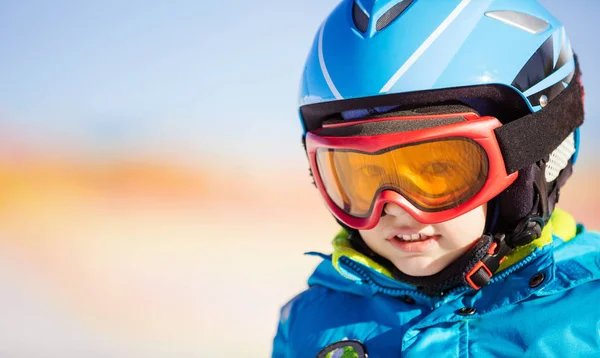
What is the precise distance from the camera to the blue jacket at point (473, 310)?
1.58 m

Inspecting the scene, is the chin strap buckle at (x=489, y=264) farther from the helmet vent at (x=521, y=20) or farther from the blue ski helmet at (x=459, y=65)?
the helmet vent at (x=521, y=20)

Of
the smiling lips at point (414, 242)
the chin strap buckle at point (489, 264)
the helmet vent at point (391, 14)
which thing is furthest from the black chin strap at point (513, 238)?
the helmet vent at point (391, 14)

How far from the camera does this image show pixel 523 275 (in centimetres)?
170

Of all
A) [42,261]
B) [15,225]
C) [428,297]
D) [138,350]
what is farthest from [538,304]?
[15,225]

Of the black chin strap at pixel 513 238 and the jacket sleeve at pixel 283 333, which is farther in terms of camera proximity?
the jacket sleeve at pixel 283 333

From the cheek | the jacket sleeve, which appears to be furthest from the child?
the jacket sleeve

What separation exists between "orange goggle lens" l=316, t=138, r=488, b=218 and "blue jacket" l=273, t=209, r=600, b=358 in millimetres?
243

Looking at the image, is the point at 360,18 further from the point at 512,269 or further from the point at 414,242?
the point at 512,269

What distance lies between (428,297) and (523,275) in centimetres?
26

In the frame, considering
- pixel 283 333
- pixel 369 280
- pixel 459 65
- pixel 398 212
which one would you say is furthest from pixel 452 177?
pixel 283 333

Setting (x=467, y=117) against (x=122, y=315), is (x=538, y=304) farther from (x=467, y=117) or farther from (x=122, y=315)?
(x=122, y=315)

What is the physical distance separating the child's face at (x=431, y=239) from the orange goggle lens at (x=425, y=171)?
0.24 ft

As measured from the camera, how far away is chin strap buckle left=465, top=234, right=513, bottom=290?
67.2 inches

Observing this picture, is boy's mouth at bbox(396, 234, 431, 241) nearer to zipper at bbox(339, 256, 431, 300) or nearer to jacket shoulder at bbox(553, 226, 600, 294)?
zipper at bbox(339, 256, 431, 300)
